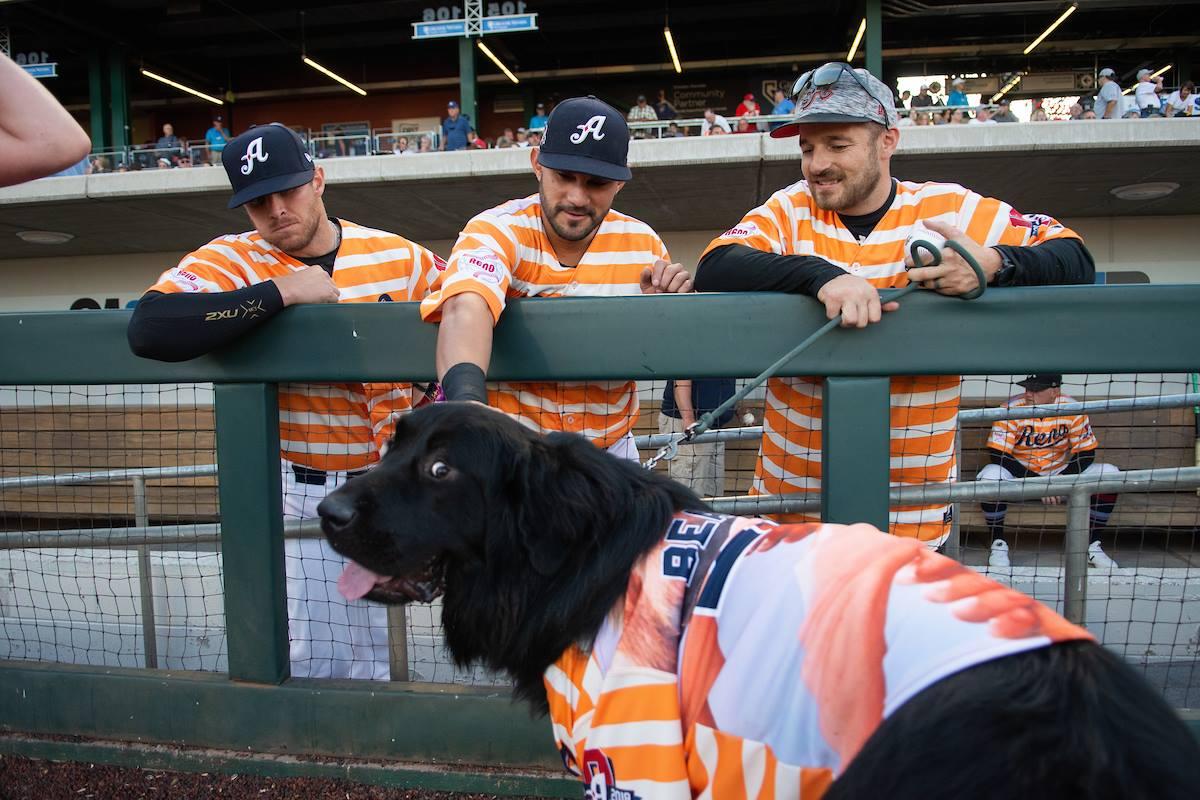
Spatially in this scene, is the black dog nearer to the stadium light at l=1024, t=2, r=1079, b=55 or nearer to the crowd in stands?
the crowd in stands

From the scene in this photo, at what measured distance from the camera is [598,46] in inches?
864

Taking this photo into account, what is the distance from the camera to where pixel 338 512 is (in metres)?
1.74

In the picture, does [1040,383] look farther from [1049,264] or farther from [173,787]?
[173,787]

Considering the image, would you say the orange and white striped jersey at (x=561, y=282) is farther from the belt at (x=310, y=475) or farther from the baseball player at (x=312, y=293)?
the belt at (x=310, y=475)

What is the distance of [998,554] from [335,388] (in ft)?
10.6

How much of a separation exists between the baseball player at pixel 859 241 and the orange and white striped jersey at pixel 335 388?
1160 millimetres

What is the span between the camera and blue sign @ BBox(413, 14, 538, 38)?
1725cm

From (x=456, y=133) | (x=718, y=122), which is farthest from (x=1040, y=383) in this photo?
(x=456, y=133)

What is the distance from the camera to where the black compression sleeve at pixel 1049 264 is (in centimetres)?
228

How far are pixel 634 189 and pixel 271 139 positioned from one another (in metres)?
11.9

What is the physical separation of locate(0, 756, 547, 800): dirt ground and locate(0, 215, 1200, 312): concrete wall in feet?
48.9

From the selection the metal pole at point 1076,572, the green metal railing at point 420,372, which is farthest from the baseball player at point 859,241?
the metal pole at point 1076,572

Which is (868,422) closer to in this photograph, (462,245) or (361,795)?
(462,245)

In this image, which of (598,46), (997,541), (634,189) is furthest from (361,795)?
(598,46)
